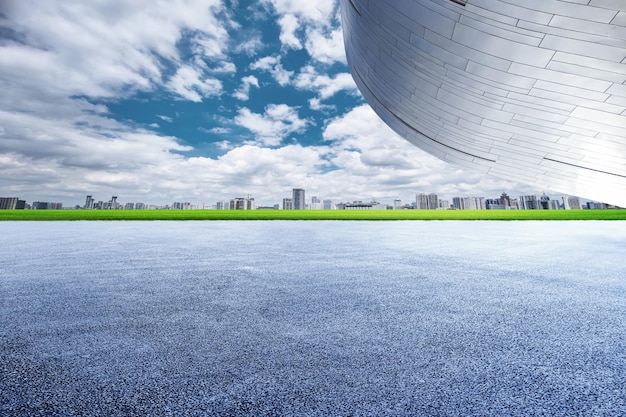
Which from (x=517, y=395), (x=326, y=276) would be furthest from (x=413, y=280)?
(x=517, y=395)

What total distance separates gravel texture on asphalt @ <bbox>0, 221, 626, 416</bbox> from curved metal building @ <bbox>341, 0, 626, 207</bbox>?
2.61 meters

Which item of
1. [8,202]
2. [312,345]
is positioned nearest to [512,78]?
[312,345]

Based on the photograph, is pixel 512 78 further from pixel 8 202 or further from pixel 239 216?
pixel 8 202

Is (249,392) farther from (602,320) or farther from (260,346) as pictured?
(602,320)

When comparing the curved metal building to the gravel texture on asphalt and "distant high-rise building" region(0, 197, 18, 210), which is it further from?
"distant high-rise building" region(0, 197, 18, 210)

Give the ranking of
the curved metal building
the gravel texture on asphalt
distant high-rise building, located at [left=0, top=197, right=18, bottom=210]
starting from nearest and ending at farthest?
the gravel texture on asphalt < the curved metal building < distant high-rise building, located at [left=0, top=197, right=18, bottom=210]

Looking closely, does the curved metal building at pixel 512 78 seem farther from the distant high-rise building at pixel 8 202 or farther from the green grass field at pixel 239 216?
the distant high-rise building at pixel 8 202

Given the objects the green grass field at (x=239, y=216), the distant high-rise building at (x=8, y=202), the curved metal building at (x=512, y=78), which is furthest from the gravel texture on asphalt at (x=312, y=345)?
the distant high-rise building at (x=8, y=202)

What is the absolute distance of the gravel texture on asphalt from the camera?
135 centimetres

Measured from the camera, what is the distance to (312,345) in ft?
6.25

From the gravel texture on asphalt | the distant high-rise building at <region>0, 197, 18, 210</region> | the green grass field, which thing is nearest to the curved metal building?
the gravel texture on asphalt

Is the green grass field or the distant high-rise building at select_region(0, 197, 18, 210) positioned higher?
the distant high-rise building at select_region(0, 197, 18, 210)

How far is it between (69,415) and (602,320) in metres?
3.47

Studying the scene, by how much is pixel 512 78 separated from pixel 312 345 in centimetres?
488
